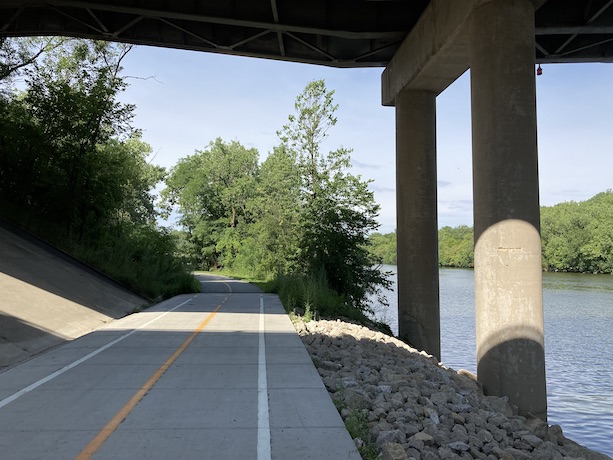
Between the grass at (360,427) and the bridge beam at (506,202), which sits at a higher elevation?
the bridge beam at (506,202)

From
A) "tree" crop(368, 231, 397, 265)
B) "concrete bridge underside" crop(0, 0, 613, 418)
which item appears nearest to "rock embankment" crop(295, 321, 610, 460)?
"concrete bridge underside" crop(0, 0, 613, 418)

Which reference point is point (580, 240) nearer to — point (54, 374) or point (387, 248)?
point (387, 248)

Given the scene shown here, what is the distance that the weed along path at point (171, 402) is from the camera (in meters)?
5.55

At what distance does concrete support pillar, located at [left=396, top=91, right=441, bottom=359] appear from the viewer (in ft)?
54.9

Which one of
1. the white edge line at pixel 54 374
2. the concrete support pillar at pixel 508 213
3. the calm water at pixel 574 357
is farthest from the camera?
the calm water at pixel 574 357

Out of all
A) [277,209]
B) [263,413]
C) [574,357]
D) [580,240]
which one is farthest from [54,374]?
[580,240]

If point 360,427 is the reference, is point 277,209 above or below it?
above

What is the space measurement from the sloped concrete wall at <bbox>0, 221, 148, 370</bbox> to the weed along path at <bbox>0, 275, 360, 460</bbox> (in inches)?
36.0

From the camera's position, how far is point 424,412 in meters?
7.42

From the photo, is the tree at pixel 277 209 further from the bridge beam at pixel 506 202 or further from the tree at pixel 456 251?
the tree at pixel 456 251

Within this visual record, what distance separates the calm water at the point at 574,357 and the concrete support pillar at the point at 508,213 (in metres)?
2.45

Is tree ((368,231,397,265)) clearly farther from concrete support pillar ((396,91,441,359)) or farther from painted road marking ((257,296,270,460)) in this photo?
painted road marking ((257,296,270,460))

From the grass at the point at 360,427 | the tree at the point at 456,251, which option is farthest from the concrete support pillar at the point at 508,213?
the tree at the point at 456,251

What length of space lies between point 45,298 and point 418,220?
11607 millimetres
